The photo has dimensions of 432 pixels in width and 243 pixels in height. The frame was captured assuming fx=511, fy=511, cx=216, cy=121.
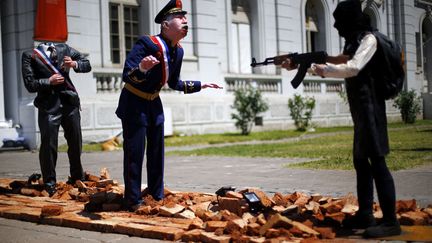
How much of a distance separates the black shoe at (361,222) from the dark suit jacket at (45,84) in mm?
3939

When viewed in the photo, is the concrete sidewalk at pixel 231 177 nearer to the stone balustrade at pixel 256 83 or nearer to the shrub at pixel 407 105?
the stone balustrade at pixel 256 83

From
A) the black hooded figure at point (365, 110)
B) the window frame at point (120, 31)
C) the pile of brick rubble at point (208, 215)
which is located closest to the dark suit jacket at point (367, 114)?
the black hooded figure at point (365, 110)

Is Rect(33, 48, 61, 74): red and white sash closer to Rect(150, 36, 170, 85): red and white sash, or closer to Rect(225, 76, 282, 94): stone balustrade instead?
Rect(150, 36, 170, 85): red and white sash

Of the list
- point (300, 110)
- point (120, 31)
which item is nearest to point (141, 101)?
point (120, 31)

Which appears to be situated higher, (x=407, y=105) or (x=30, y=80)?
(x=30, y=80)

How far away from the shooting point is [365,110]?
375 cm

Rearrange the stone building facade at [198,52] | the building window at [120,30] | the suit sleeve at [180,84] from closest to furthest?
the suit sleeve at [180,84]
the stone building facade at [198,52]
the building window at [120,30]

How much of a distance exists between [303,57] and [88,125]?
11758mm

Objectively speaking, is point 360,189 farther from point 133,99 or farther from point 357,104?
point 133,99

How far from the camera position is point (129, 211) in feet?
16.5

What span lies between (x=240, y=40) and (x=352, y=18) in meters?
17.4

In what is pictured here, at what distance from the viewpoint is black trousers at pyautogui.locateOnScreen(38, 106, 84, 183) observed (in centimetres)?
628

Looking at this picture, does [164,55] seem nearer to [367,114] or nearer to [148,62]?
[148,62]

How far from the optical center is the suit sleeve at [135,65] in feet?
15.8
